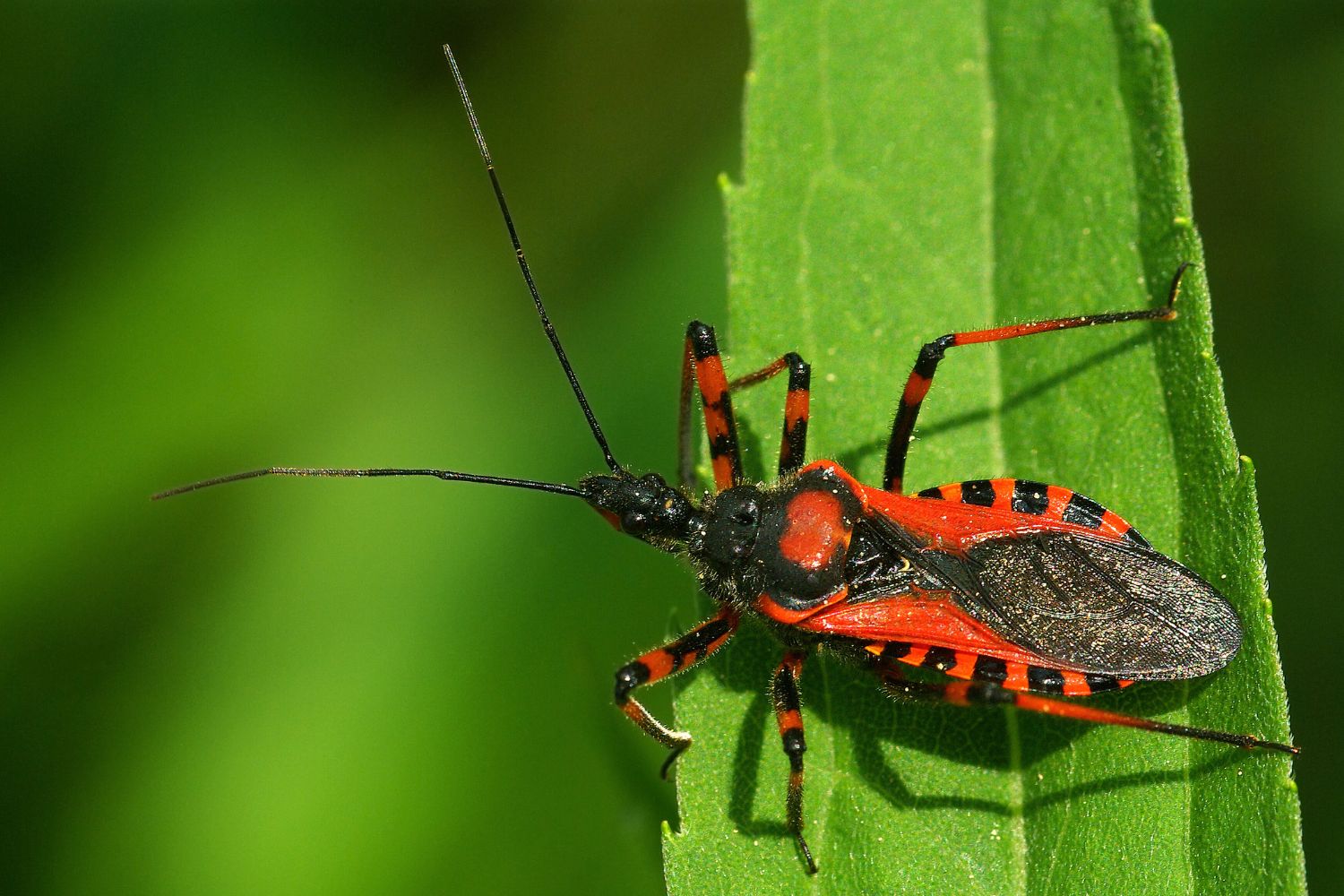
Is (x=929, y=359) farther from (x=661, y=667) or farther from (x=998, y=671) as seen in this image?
(x=661, y=667)

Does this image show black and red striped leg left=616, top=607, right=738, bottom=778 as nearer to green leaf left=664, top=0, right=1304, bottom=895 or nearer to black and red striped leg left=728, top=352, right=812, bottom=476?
green leaf left=664, top=0, right=1304, bottom=895

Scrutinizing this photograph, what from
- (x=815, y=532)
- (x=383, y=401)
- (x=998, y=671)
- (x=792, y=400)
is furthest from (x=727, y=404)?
(x=383, y=401)

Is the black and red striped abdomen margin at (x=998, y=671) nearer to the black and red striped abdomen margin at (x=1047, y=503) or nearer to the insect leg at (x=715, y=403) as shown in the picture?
the black and red striped abdomen margin at (x=1047, y=503)

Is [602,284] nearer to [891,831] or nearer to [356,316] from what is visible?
[356,316]

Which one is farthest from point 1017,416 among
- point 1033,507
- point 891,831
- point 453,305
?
point 453,305


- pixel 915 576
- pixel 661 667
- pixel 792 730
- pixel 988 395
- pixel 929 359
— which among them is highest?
pixel 929 359

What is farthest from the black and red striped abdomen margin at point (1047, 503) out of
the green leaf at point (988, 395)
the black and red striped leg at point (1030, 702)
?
the black and red striped leg at point (1030, 702)
